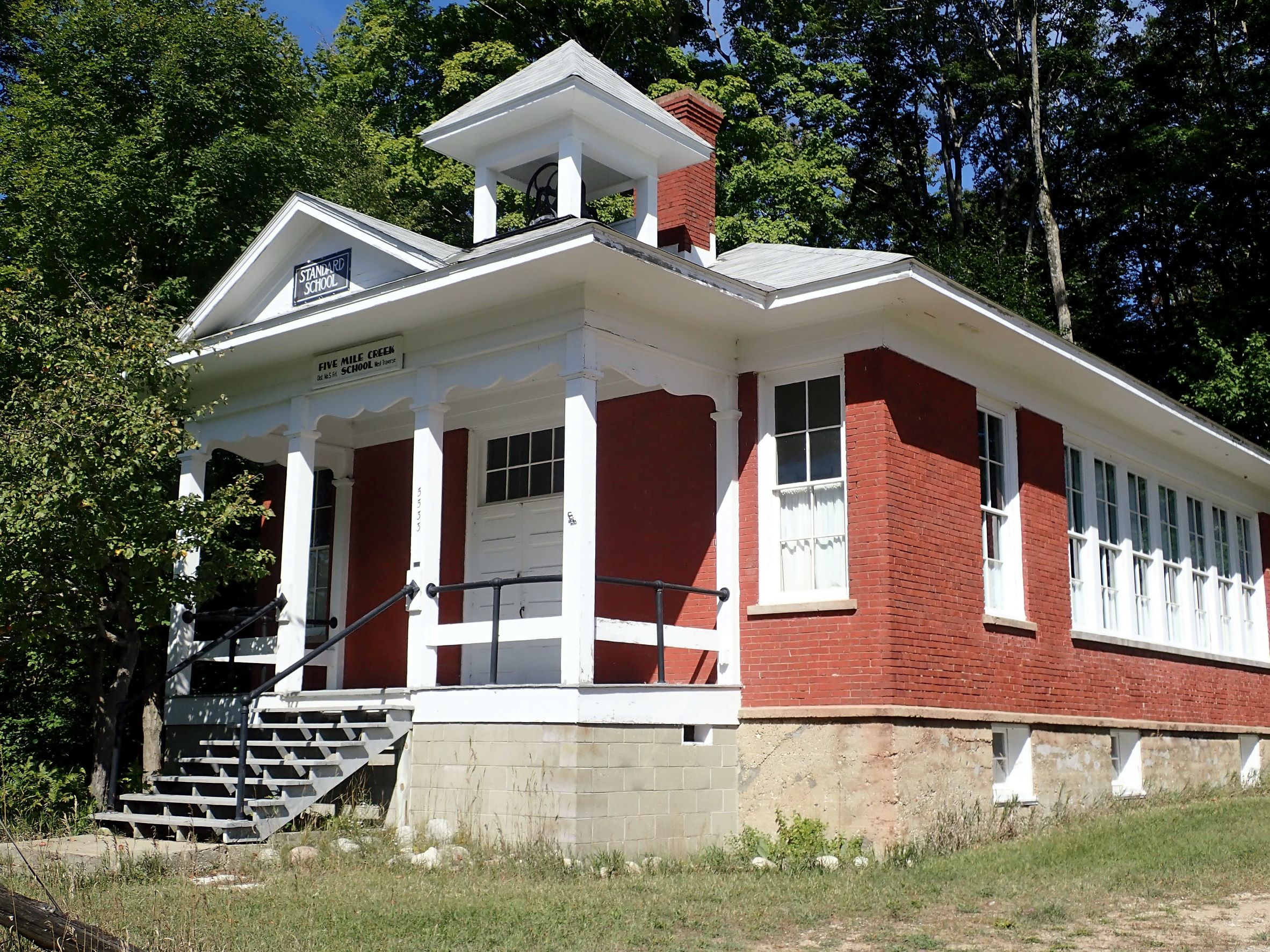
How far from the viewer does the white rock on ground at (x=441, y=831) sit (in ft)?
36.0

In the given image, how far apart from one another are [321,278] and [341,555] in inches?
153

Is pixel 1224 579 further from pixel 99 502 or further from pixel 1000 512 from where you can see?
pixel 99 502

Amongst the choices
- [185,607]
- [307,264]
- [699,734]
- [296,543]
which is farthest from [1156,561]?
[185,607]

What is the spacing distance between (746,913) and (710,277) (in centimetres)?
534

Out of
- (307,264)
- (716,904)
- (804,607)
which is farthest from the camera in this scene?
(307,264)

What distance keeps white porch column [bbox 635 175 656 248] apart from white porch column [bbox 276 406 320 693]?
12.7ft

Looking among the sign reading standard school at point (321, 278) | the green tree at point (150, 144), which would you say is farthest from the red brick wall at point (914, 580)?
the green tree at point (150, 144)

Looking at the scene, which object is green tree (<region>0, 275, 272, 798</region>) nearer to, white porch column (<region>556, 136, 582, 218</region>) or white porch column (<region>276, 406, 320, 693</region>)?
white porch column (<region>276, 406, 320, 693</region>)

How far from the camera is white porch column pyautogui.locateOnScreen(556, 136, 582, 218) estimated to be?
40.8ft

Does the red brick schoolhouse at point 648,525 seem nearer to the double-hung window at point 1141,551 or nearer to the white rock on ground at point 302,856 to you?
the double-hung window at point 1141,551

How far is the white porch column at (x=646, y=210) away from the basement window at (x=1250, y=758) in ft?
36.0

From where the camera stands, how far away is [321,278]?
1366cm

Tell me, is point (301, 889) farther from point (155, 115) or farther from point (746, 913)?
point (155, 115)

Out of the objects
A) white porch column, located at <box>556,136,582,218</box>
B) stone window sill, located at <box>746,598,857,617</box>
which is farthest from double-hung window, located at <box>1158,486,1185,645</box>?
white porch column, located at <box>556,136,582,218</box>
